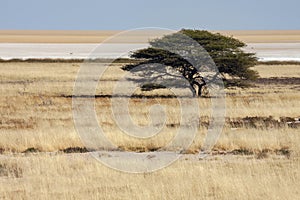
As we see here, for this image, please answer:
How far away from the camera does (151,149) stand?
17.0 meters

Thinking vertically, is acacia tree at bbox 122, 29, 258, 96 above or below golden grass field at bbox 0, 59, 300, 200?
above

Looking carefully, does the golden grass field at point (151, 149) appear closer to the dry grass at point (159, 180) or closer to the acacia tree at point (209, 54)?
the dry grass at point (159, 180)

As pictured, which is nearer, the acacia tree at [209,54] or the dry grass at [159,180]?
the dry grass at [159,180]

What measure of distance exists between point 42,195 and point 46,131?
25.9 ft

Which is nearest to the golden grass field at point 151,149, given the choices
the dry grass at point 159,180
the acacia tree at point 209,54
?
the dry grass at point 159,180

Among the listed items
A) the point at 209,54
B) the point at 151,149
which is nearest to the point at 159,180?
the point at 151,149

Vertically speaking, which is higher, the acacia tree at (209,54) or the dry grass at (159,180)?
the acacia tree at (209,54)

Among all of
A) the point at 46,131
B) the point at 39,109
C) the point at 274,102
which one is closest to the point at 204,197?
the point at 46,131

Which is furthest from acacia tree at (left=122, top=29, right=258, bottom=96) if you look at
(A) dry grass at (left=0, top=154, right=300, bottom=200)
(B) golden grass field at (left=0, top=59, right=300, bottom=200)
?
(A) dry grass at (left=0, top=154, right=300, bottom=200)

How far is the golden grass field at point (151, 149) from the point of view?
38.4 ft

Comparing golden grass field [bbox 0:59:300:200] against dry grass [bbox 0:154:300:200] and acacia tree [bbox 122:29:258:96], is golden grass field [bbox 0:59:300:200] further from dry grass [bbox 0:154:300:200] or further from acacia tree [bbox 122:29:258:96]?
acacia tree [bbox 122:29:258:96]

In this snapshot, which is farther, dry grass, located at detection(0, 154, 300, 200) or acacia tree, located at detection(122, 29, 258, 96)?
acacia tree, located at detection(122, 29, 258, 96)

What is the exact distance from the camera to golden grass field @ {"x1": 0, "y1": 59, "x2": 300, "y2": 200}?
461 inches

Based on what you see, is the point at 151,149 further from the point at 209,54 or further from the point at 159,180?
the point at 209,54
